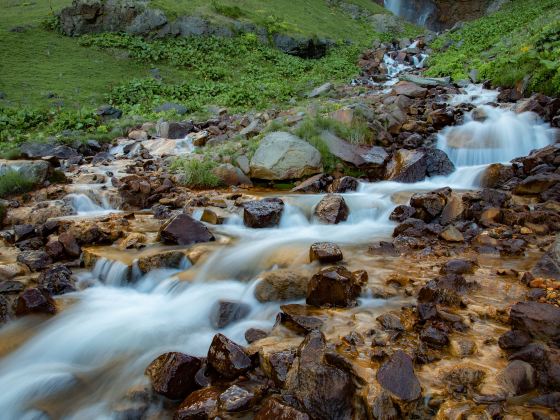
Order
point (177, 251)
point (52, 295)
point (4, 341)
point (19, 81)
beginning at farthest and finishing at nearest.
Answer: point (19, 81), point (177, 251), point (52, 295), point (4, 341)

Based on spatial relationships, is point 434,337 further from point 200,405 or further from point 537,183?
point 537,183

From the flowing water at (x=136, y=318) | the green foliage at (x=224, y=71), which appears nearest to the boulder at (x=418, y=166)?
the flowing water at (x=136, y=318)

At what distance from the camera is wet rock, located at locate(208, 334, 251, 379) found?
378 cm

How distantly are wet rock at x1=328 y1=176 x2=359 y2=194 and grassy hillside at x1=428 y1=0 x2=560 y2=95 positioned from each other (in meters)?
6.34

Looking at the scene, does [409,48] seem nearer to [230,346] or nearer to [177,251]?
[177,251]

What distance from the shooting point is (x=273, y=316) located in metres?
4.92

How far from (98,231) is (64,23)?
28361 millimetres

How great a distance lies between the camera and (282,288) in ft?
17.3

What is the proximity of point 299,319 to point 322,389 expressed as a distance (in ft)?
4.11

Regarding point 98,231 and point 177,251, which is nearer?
point 177,251

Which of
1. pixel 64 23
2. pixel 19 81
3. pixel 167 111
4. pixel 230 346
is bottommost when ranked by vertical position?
pixel 230 346

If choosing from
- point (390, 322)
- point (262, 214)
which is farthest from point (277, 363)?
point (262, 214)

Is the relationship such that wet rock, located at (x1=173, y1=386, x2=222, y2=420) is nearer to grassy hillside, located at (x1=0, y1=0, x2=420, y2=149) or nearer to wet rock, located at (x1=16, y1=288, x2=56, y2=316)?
wet rock, located at (x1=16, y1=288, x2=56, y2=316)

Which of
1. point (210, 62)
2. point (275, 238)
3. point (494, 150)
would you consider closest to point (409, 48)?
point (210, 62)
